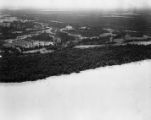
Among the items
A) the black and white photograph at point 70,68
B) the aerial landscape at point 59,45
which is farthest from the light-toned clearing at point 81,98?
the aerial landscape at point 59,45

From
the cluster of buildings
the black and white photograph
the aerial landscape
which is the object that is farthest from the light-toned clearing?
the cluster of buildings

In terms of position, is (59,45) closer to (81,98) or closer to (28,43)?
(28,43)

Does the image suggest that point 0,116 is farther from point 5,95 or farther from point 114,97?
point 114,97

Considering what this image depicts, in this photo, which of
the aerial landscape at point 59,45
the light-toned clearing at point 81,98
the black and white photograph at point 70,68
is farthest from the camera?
the aerial landscape at point 59,45

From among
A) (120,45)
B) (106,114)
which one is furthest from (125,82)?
(120,45)

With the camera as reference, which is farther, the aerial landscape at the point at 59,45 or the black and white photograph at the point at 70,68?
the aerial landscape at the point at 59,45

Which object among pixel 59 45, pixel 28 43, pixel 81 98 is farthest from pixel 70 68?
pixel 28 43

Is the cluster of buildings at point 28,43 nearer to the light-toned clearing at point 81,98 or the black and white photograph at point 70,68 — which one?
the black and white photograph at point 70,68
